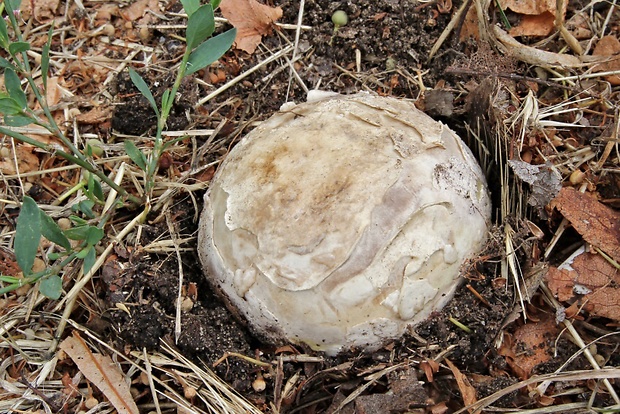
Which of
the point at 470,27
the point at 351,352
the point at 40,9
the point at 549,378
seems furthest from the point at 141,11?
the point at 549,378

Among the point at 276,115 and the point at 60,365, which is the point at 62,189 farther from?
the point at 276,115

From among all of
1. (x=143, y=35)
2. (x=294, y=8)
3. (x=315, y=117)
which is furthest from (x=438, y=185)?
(x=143, y=35)

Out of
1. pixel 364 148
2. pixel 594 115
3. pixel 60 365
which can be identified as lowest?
pixel 60 365

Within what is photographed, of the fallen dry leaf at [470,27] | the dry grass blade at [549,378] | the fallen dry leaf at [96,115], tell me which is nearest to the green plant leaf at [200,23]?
the fallen dry leaf at [96,115]

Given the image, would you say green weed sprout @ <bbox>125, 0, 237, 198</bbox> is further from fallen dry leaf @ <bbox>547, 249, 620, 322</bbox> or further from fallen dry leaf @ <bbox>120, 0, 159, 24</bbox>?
fallen dry leaf @ <bbox>547, 249, 620, 322</bbox>

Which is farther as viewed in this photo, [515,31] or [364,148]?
[515,31]

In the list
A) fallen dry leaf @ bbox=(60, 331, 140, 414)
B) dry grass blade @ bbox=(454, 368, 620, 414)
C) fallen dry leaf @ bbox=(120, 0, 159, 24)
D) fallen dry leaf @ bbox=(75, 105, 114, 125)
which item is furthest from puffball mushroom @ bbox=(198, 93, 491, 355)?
fallen dry leaf @ bbox=(120, 0, 159, 24)
